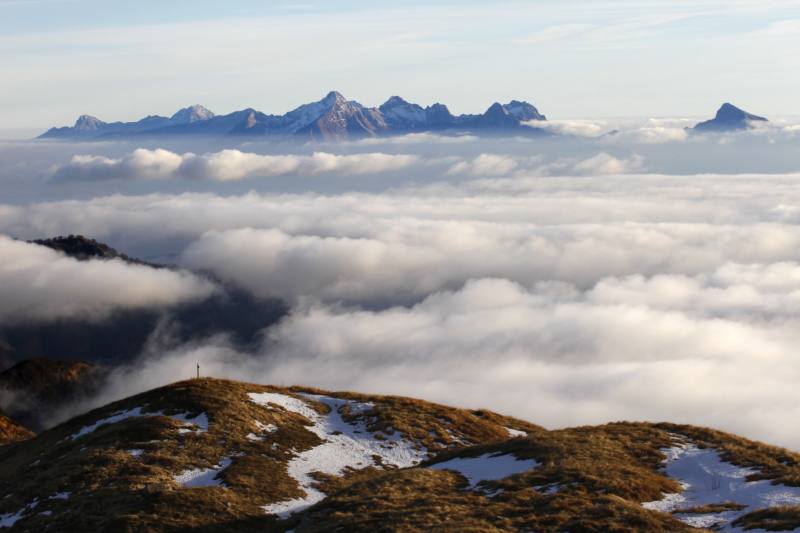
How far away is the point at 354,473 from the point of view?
5194 centimetres

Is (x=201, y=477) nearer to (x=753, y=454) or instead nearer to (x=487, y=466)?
Answer: (x=487, y=466)

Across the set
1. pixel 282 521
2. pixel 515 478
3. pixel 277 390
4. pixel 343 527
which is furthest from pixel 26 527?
pixel 277 390

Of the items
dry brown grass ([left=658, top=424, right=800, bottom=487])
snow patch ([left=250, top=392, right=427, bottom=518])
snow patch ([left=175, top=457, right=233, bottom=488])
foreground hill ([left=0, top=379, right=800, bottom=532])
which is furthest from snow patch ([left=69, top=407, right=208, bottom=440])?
dry brown grass ([left=658, top=424, right=800, bottom=487])

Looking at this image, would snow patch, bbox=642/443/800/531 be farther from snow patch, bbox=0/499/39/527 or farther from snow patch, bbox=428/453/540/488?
snow patch, bbox=0/499/39/527

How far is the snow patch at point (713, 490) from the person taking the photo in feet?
121

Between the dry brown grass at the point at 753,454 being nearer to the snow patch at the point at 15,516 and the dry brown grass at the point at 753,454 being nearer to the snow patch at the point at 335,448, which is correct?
the snow patch at the point at 335,448

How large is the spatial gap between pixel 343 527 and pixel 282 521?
567cm

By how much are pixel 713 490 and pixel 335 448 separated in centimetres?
2520

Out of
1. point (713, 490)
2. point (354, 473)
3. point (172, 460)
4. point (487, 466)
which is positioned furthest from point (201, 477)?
point (713, 490)

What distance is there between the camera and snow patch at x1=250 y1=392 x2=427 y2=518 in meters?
49.9

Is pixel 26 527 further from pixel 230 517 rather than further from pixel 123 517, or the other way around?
pixel 230 517

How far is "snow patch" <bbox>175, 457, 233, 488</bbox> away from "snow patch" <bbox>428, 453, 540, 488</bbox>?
1252 centimetres

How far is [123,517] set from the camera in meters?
38.7

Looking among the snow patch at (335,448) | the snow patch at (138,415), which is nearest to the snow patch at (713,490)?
the snow patch at (335,448)
